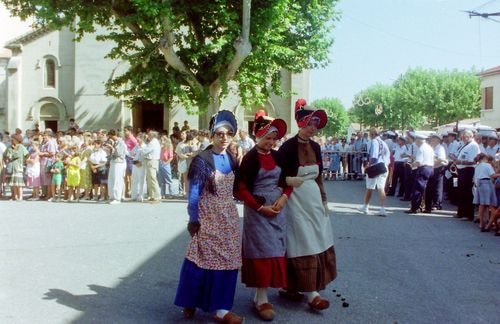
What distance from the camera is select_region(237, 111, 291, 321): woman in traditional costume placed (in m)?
5.53

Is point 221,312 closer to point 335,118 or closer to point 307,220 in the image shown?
point 307,220

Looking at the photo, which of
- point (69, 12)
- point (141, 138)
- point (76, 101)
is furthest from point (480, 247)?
point (76, 101)

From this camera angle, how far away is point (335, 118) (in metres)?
110

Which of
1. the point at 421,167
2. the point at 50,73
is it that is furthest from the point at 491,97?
the point at 421,167

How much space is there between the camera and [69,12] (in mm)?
18531

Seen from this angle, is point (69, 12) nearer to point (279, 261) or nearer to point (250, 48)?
point (250, 48)

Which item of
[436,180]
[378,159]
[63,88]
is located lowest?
[436,180]

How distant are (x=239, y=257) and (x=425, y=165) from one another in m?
9.45

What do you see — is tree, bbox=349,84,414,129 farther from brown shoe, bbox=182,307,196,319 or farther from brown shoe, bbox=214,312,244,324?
brown shoe, bbox=214,312,244,324

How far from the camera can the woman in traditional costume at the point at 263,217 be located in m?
5.53

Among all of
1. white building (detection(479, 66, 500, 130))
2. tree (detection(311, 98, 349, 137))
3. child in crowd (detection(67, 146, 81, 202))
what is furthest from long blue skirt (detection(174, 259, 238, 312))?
tree (detection(311, 98, 349, 137))

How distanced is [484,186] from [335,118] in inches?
3905

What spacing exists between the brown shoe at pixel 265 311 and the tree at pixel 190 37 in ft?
43.8

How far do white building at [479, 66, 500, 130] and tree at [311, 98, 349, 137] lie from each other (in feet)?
182
